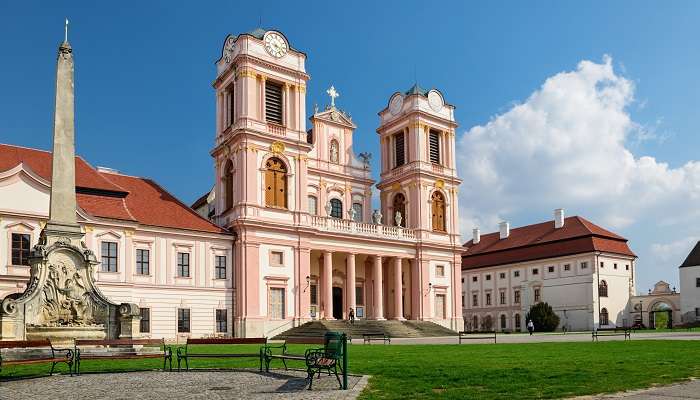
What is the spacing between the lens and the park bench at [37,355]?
15344 millimetres

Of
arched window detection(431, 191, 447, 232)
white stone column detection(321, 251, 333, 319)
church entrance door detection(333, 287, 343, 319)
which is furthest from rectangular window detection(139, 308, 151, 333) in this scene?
arched window detection(431, 191, 447, 232)

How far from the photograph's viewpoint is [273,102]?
46.4 metres

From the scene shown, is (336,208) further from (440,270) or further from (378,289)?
(440,270)

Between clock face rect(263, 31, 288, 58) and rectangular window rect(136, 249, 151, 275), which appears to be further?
clock face rect(263, 31, 288, 58)

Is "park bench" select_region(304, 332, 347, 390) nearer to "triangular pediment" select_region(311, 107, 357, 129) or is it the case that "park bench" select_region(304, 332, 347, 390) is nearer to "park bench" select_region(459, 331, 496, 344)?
"park bench" select_region(459, 331, 496, 344)

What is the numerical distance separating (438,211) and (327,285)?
12585mm

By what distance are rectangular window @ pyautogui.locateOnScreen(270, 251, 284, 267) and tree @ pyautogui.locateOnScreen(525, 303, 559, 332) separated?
30.0m

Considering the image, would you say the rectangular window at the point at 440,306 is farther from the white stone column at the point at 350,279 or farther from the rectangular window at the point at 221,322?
the rectangular window at the point at 221,322

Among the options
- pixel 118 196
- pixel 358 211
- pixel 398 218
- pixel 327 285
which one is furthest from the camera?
pixel 358 211

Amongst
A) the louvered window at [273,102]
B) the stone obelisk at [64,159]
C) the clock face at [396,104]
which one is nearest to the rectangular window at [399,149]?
the clock face at [396,104]

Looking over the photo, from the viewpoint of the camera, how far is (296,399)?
10.8 metres

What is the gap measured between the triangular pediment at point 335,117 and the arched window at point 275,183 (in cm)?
741

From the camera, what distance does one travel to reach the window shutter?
181 feet

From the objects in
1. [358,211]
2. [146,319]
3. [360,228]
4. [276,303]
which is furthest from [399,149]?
[146,319]
